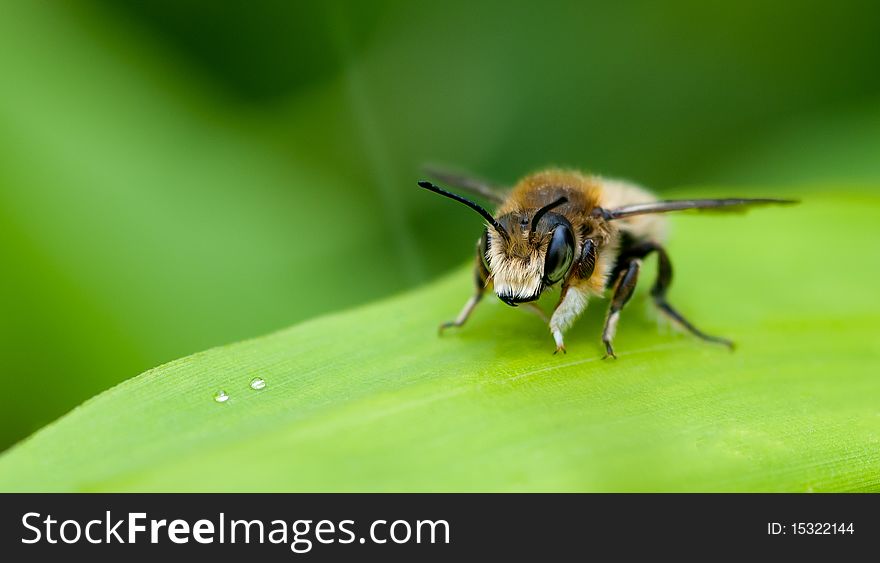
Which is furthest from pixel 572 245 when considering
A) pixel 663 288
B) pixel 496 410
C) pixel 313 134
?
pixel 313 134

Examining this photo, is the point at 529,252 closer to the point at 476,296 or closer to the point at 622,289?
the point at 476,296

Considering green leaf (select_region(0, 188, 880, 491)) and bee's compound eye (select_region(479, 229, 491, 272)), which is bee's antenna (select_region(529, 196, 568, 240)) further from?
green leaf (select_region(0, 188, 880, 491))

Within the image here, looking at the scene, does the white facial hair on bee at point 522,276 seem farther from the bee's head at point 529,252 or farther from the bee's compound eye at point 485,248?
the bee's compound eye at point 485,248

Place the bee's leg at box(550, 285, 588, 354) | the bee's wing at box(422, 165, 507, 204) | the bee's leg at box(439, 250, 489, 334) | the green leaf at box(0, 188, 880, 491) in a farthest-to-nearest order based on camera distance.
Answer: the bee's wing at box(422, 165, 507, 204)
the bee's leg at box(439, 250, 489, 334)
the bee's leg at box(550, 285, 588, 354)
the green leaf at box(0, 188, 880, 491)

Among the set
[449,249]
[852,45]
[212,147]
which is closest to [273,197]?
[212,147]

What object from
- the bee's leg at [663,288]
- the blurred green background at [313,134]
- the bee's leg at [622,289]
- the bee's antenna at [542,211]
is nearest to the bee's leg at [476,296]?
the bee's antenna at [542,211]

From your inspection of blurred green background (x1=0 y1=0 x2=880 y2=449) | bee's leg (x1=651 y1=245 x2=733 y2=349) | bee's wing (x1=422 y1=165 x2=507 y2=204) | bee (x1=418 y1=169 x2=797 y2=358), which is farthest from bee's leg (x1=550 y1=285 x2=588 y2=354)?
blurred green background (x1=0 y1=0 x2=880 y2=449)
